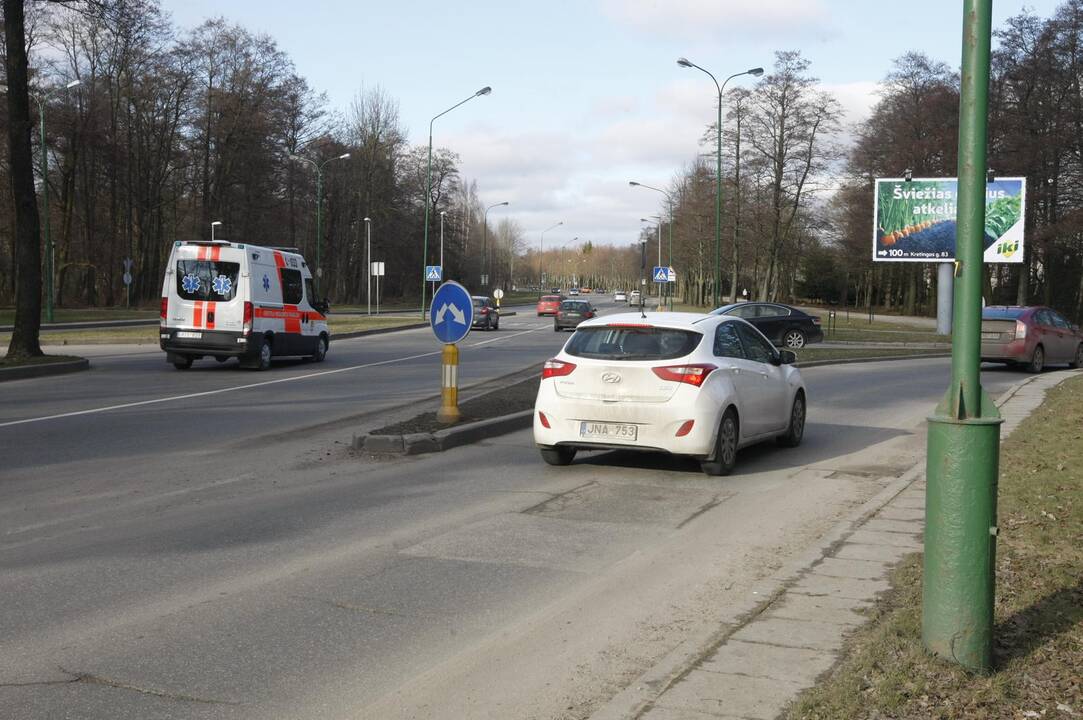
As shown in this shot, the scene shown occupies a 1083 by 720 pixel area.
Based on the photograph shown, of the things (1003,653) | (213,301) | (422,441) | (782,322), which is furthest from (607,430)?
(782,322)

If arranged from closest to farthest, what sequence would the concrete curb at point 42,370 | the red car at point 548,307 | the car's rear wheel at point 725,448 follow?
the car's rear wheel at point 725,448
the concrete curb at point 42,370
the red car at point 548,307

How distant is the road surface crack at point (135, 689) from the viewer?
172 inches

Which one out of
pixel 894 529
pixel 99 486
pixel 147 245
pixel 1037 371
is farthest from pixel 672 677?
pixel 147 245

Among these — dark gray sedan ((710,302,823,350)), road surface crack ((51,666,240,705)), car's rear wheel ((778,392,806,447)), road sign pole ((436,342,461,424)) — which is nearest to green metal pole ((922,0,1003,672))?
road surface crack ((51,666,240,705))

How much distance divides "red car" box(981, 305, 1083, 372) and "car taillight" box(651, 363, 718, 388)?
53.8ft

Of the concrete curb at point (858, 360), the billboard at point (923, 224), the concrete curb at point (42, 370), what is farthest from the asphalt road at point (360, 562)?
the billboard at point (923, 224)

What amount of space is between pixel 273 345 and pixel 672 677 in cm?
1999

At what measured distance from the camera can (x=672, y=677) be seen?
14.7 ft

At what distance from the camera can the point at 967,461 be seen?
430 centimetres

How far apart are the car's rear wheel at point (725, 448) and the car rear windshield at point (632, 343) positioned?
2.50 ft

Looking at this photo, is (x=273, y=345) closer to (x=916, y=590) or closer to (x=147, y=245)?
(x=916, y=590)

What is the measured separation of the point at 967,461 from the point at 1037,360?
22232mm

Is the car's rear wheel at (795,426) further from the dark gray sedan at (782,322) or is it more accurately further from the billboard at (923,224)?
the billboard at (923,224)

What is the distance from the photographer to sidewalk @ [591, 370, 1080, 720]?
4172mm
